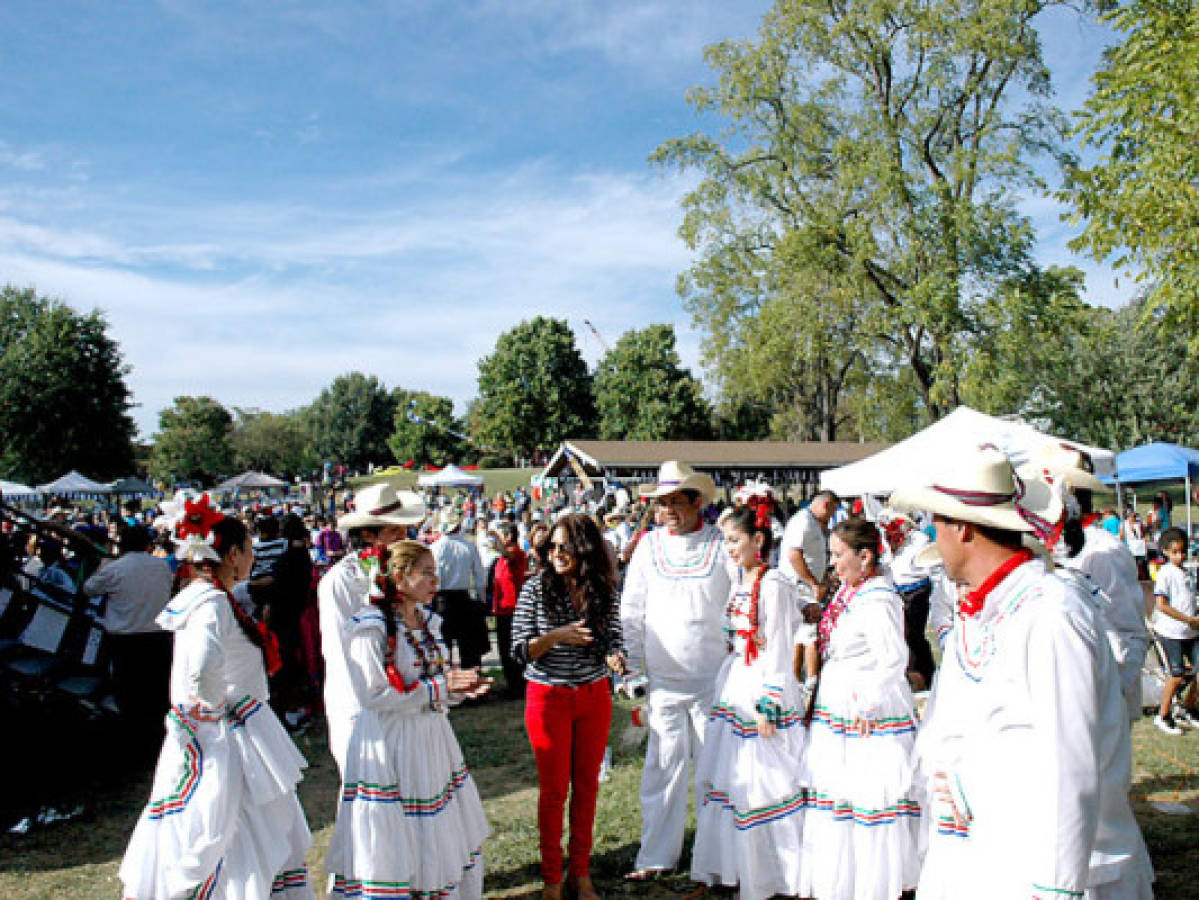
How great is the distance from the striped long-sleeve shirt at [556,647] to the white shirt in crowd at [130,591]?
14.3 ft

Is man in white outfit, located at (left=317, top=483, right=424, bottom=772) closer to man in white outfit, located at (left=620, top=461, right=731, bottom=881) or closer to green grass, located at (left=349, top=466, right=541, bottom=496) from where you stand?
man in white outfit, located at (left=620, top=461, right=731, bottom=881)

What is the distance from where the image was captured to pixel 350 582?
15.1 ft

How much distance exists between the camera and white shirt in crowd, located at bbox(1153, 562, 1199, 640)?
7367 millimetres

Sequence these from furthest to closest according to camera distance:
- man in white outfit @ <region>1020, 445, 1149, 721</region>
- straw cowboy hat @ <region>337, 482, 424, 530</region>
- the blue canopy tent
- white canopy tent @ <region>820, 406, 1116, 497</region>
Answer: the blue canopy tent < white canopy tent @ <region>820, 406, 1116, 497</region> < man in white outfit @ <region>1020, 445, 1149, 721</region> < straw cowboy hat @ <region>337, 482, 424, 530</region>

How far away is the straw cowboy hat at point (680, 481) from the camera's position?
4918 millimetres

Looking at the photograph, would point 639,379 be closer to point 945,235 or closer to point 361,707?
point 945,235

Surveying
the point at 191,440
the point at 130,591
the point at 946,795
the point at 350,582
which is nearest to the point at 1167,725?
the point at 946,795

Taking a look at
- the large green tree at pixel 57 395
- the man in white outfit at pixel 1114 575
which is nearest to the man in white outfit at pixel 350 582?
the man in white outfit at pixel 1114 575

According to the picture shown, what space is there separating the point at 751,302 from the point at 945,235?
6.68 meters

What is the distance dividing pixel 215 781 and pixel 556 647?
1624mm

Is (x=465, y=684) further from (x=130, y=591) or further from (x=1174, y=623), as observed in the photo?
(x=1174, y=623)

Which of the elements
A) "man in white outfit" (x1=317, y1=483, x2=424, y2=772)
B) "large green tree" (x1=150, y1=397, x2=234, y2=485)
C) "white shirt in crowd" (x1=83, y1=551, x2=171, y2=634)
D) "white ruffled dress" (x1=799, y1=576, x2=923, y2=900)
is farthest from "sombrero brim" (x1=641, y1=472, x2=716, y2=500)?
"large green tree" (x1=150, y1=397, x2=234, y2=485)

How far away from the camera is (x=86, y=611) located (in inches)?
277

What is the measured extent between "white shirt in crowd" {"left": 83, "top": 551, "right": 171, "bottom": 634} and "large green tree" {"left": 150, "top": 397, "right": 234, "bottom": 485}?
232 ft
